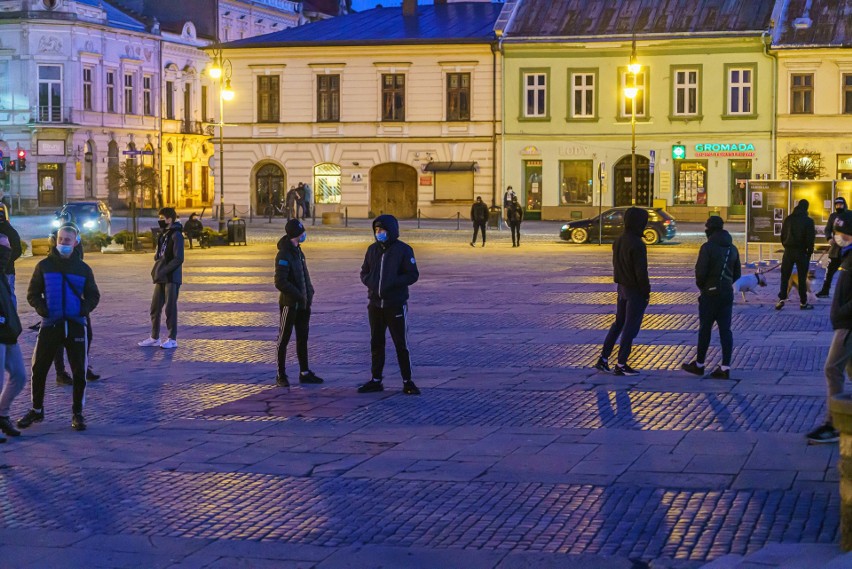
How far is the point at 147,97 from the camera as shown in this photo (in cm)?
8231

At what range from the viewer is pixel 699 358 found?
14742 millimetres

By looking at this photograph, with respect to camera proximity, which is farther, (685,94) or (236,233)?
(685,94)

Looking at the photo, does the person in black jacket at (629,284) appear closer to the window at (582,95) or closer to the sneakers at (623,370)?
the sneakers at (623,370)

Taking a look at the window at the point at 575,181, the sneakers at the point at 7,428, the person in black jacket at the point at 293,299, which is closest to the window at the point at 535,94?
the window at the point at 575,181

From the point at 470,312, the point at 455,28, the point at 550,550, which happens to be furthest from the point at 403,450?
the point at 455,28

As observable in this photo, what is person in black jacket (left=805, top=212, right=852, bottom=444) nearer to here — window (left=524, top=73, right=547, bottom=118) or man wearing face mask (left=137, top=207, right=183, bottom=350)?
man wearing face mask (left=137, top=207, right=183, bottom=350)

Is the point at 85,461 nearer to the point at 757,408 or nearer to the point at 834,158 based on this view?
the point at 757,408

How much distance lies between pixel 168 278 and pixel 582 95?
44.7 m

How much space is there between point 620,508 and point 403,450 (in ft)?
7.83

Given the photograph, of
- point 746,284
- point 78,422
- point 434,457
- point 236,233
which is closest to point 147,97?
point 236,233

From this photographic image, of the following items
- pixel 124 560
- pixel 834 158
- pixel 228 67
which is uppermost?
pixel 228 67

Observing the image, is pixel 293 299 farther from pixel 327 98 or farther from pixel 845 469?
pixel 327 98

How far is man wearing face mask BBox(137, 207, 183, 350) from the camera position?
57.4 ft

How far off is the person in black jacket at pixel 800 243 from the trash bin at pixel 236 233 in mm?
24679
